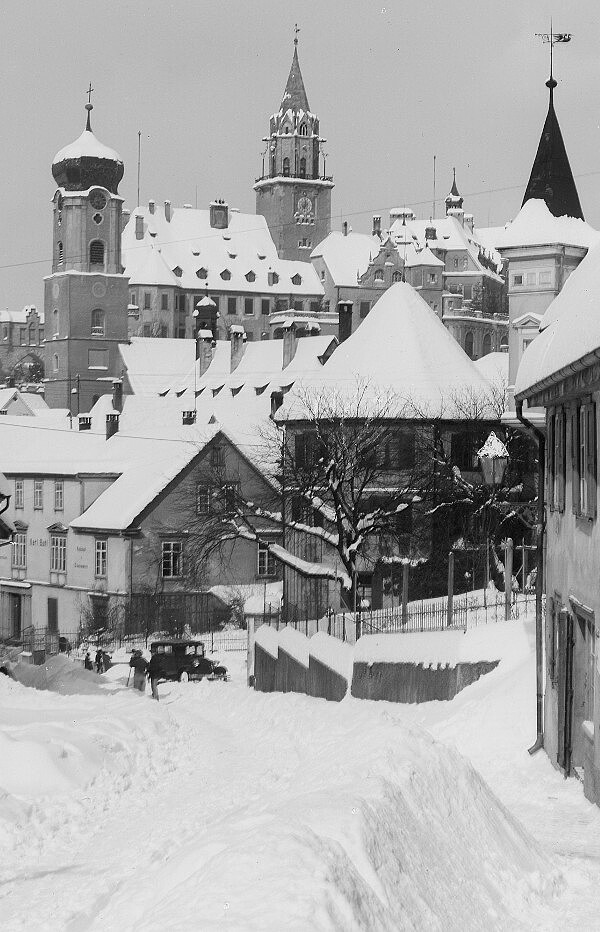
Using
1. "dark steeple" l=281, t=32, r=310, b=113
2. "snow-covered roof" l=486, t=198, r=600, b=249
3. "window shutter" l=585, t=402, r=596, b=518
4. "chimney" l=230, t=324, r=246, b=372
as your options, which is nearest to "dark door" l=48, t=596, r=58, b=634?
"snow-covered roof" l=486, t=198, r=600, b=249

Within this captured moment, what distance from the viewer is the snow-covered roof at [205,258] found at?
169 m

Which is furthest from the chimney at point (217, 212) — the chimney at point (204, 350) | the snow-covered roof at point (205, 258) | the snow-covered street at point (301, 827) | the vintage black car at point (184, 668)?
the snow-covered street at point (301, 827)

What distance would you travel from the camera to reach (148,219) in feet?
569

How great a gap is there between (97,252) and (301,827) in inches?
5019

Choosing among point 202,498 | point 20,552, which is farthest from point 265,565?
point 20,552

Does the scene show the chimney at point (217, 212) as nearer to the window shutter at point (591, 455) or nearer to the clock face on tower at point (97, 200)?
the clock face on tower at point (97, 200)

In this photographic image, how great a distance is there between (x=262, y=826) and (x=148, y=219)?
16795cm

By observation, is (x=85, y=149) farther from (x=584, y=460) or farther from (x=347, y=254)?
(x=584, y=460)

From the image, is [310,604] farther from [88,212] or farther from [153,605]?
[88,212]

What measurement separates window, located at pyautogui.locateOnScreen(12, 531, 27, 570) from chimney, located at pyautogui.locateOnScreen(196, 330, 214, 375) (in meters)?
49.7

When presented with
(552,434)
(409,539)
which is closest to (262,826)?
(552,434)

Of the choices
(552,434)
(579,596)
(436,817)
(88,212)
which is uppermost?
(88,212)

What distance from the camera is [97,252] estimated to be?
133 meters

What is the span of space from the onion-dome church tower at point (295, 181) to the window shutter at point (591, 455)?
169m
